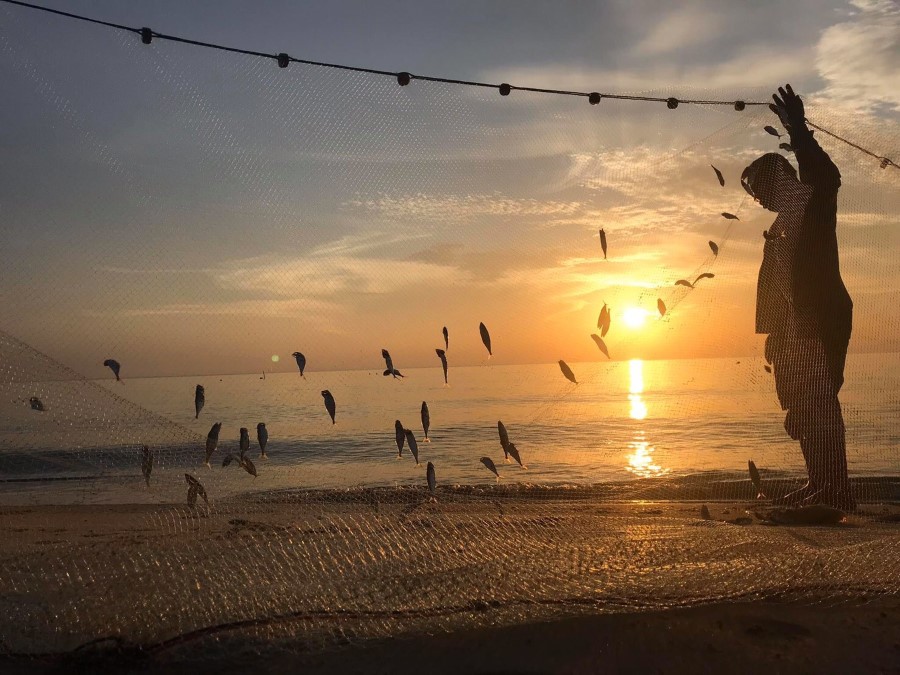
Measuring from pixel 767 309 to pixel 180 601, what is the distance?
7881mm

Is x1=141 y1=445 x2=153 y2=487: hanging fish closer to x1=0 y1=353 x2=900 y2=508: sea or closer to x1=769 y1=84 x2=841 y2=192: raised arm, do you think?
x1=0 y1=353 x2=900 y2=508: sea

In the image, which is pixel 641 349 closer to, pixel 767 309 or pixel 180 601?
pixel 767 309

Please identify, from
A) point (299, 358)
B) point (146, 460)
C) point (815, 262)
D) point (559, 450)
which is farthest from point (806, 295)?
point (559, 450)

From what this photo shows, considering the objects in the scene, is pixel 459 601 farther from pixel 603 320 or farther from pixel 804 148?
pixel 804 148

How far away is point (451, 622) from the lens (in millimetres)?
4613

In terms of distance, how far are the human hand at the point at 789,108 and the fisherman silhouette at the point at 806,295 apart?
1 centimetres

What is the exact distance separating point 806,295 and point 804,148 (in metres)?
1.83

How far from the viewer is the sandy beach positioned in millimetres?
4211

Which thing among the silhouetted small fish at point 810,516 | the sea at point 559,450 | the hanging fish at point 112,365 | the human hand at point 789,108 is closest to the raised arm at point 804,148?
the human hand at point 789,108

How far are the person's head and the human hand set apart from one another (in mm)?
434

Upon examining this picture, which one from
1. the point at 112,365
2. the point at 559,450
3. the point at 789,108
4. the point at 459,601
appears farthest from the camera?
the point at 559,450

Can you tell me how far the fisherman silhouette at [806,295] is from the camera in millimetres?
9094

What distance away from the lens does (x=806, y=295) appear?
9.16m

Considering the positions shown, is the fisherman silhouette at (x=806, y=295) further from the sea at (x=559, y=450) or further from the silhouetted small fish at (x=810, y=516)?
the sea at (x=559, y=450)
